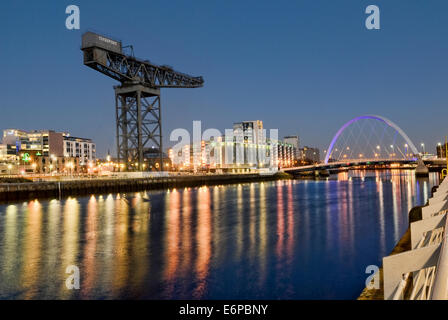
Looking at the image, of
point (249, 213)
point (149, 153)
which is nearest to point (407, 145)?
point (149, 153)

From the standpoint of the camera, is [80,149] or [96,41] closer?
[96,41]

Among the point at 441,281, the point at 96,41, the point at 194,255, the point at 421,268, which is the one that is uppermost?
the point at 96,41

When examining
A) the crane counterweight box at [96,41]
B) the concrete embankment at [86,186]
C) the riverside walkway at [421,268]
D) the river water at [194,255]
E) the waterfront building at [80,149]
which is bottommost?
the river water at [194,255]

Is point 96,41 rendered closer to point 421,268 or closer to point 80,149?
point 421,268

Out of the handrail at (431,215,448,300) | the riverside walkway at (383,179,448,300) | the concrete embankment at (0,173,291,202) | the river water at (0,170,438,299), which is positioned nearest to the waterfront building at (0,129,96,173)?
the concrete embankment at (0,173,291,202)

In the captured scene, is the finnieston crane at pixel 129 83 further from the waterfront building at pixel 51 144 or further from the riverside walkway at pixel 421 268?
the waterfront building at pixel 51 144

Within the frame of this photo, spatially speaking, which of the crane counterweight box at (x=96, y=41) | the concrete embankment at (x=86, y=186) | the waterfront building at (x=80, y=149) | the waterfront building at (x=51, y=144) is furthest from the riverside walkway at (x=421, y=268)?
the waterfront building at (x=80, y=149)

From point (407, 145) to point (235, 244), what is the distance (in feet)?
330

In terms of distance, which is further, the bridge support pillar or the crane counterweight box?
the bridge support pillar

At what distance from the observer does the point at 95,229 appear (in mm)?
23031

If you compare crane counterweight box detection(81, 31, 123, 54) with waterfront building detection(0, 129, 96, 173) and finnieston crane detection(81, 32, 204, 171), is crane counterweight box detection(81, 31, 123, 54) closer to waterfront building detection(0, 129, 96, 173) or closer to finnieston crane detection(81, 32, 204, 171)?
finnieston crane detection(81, 32, 204, 171)

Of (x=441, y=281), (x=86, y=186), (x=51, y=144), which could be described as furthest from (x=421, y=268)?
(x=51, y=144)

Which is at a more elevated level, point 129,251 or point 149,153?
point 149,153

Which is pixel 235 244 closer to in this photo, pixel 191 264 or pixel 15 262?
pixel 191 264
